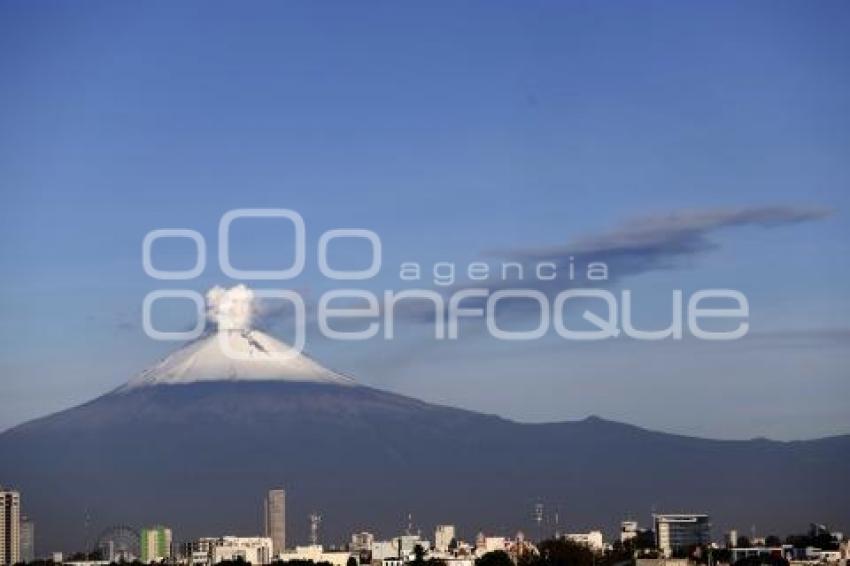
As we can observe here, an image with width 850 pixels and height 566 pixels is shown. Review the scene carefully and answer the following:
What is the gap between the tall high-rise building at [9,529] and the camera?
180 m

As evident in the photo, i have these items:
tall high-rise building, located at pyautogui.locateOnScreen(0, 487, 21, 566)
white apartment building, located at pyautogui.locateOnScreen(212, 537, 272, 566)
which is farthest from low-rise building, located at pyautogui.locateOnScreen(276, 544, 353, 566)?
tall high-rise building, located at pyautogui.locateOnScreen(0, 487, 21, 566)

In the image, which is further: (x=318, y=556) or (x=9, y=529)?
(x=9, y=529)

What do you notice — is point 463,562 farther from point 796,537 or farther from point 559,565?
point 796,537

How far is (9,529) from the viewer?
601 ft

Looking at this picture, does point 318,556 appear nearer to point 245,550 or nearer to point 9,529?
point 245,550

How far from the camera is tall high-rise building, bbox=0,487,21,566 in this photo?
589 ft

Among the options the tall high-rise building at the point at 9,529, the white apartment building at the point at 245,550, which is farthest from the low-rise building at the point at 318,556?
the tall high-rise building at the point at 9,529

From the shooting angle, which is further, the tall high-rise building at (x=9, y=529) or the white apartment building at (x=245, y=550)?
the tall high-rise building at (x=9, y=529)

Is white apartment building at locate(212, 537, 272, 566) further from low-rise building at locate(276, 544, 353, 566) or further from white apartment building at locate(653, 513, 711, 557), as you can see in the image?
white apartment building at locate(653, 513, 711, 557)

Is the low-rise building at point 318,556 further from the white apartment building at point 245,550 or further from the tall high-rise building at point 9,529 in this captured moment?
the tall high-rise building at point 9,529

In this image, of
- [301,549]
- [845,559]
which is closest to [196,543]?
[301,549]

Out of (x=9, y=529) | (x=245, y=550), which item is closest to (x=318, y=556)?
(x=245, y=550)

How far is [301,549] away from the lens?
163500 millimetres

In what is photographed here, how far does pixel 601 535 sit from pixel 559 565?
62.9 meters
